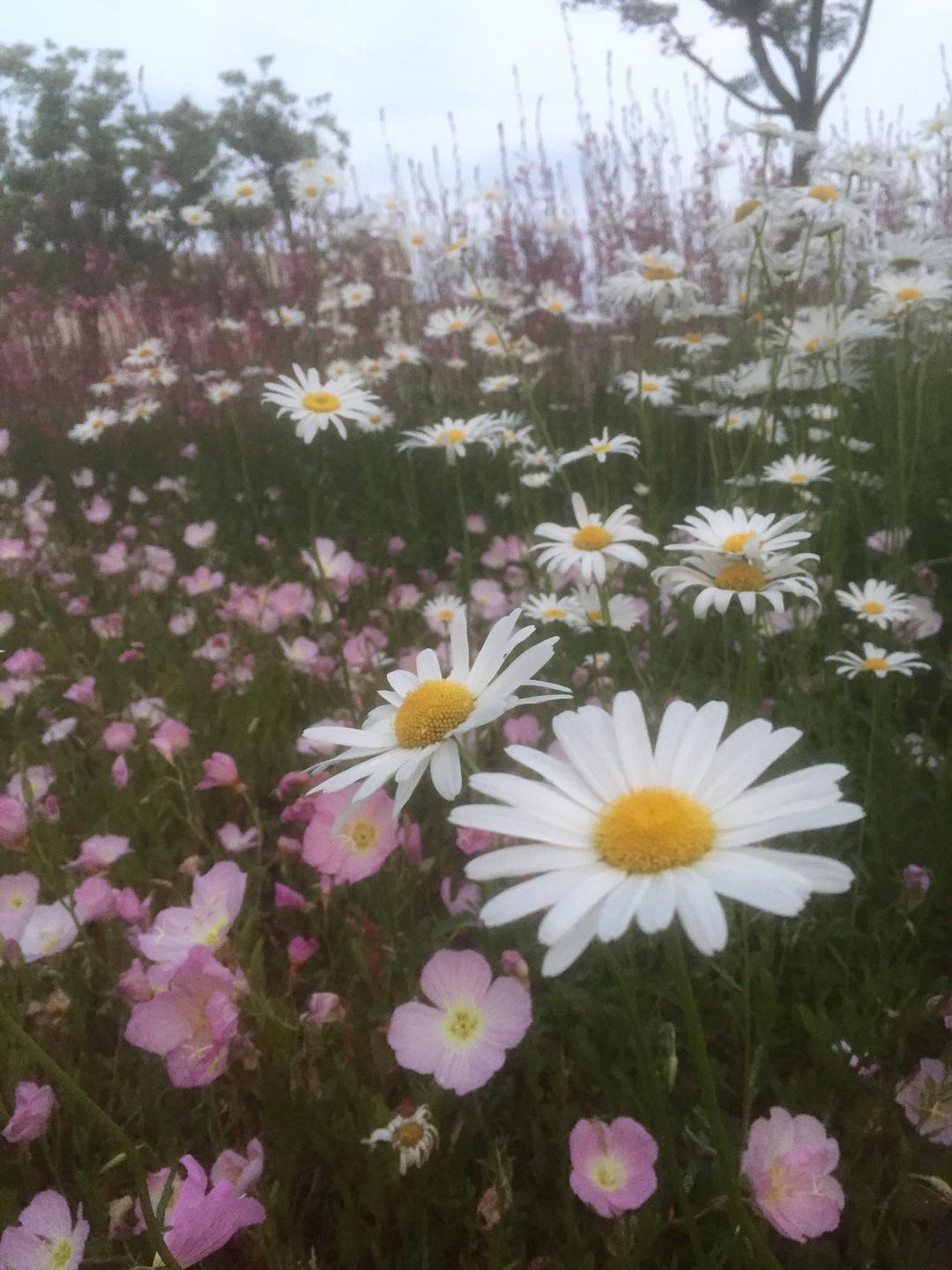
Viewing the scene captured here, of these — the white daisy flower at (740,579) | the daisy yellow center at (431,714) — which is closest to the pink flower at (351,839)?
the daisy yellow center at (431,714)

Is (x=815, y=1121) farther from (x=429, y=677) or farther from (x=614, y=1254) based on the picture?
(x=429, y=677)

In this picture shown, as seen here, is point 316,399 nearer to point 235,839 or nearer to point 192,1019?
point 235,839

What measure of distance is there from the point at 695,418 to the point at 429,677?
266 cm

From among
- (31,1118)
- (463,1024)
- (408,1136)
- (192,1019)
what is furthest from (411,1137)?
(31,1118)

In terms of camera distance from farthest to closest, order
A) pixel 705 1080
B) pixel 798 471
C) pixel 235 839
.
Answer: pixel 798 471 → pixel 235 839 → pixel 705 1080

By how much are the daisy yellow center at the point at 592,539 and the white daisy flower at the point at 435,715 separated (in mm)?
595

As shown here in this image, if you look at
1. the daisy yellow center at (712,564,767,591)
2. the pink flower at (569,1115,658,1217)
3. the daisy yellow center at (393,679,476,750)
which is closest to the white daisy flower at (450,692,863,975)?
the daisy yellow center at (393,679,476,750)

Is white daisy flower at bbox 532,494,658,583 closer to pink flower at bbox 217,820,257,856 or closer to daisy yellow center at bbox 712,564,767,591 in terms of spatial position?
daisy yellow center at bbox 712,564,767,591

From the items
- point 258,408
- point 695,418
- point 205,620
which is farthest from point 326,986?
point 258,408

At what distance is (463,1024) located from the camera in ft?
2.93

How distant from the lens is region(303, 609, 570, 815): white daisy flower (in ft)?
2.16

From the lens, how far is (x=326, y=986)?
46.4 inches

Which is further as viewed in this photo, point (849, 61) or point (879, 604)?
point (849, 61)

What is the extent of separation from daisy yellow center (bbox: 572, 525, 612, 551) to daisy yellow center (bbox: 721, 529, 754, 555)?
0.27 meters
